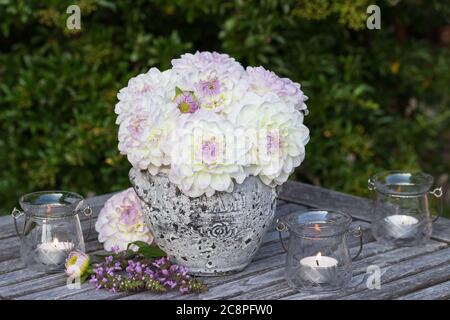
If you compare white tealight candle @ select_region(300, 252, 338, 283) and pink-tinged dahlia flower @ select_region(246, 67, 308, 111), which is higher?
pink-tinged dahlia flower @ select_region(246, 67, 308, 111)

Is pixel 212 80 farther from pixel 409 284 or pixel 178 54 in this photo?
pixel 178 54

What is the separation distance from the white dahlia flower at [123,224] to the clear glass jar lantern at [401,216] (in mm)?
620

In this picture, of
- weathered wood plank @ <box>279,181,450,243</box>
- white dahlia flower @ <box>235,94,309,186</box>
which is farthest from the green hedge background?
Answer: white dahlia flower @ <box>235,94,309,186</box>

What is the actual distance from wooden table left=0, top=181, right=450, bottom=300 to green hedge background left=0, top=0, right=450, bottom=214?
110cm

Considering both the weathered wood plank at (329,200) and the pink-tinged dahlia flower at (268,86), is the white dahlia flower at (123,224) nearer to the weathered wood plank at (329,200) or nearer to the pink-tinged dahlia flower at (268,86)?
the pink-tinged dahlia flower at (268,86)

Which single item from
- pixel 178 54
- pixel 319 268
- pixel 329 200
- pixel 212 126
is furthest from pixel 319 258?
pixel 178 54

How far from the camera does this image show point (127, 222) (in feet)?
7.92

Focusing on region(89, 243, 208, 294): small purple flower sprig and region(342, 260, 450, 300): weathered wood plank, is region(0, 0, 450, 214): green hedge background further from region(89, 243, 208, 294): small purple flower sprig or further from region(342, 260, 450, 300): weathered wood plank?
region(342, 260, 450, 300): weathered wood plank

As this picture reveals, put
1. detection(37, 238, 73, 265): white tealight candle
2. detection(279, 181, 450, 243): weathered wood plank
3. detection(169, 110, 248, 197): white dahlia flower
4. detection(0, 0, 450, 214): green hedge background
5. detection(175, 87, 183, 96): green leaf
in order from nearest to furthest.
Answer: detection(169, 110, 248, 197): white dahlia flower, detection(175, 87, 183, 96): green leaf, detection(37, 238, 73, 265): white tealight candle, detection(279, 181, 450, 243): weathered wood plank, detection(0, 0, 450, 214): green hedge background

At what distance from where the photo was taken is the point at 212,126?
211cm

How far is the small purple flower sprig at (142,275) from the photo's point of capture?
2.16 meters

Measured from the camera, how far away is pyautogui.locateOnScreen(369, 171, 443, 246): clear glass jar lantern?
2.51 m

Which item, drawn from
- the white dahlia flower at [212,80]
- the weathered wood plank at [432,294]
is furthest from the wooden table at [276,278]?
the white dahlia flower at [212,80]
